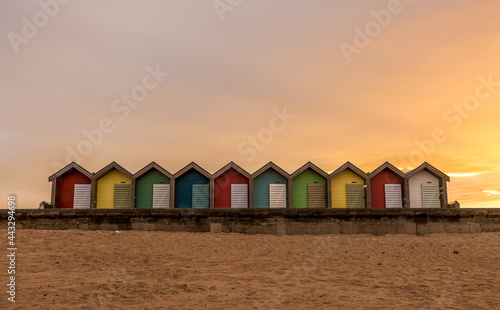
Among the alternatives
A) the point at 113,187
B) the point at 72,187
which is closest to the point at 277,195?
the point at 113,187

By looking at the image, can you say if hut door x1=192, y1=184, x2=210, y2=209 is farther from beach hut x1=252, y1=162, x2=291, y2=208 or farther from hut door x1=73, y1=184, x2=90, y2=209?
hut door x1=73, y1=184, x2=90, y2=209

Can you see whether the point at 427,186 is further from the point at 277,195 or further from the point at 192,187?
the point at 192,187

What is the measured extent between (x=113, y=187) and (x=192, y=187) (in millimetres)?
5309

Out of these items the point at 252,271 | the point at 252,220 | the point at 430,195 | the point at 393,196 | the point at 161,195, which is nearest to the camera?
the point at 252,271

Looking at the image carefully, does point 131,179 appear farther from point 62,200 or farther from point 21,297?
point 21,297

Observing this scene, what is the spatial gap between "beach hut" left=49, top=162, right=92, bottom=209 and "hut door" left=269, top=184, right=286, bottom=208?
11970mm

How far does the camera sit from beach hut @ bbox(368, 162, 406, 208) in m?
26.8

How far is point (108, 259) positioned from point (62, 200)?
1852 cm

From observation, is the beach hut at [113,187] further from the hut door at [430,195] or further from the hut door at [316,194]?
the hut door at [430,195]

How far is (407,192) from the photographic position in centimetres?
2681

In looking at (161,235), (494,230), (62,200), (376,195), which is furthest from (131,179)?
(494,230)

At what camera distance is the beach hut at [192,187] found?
1014 inches

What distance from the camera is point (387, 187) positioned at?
27.0 meters

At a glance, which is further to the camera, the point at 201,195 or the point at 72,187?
the point at 72,187
